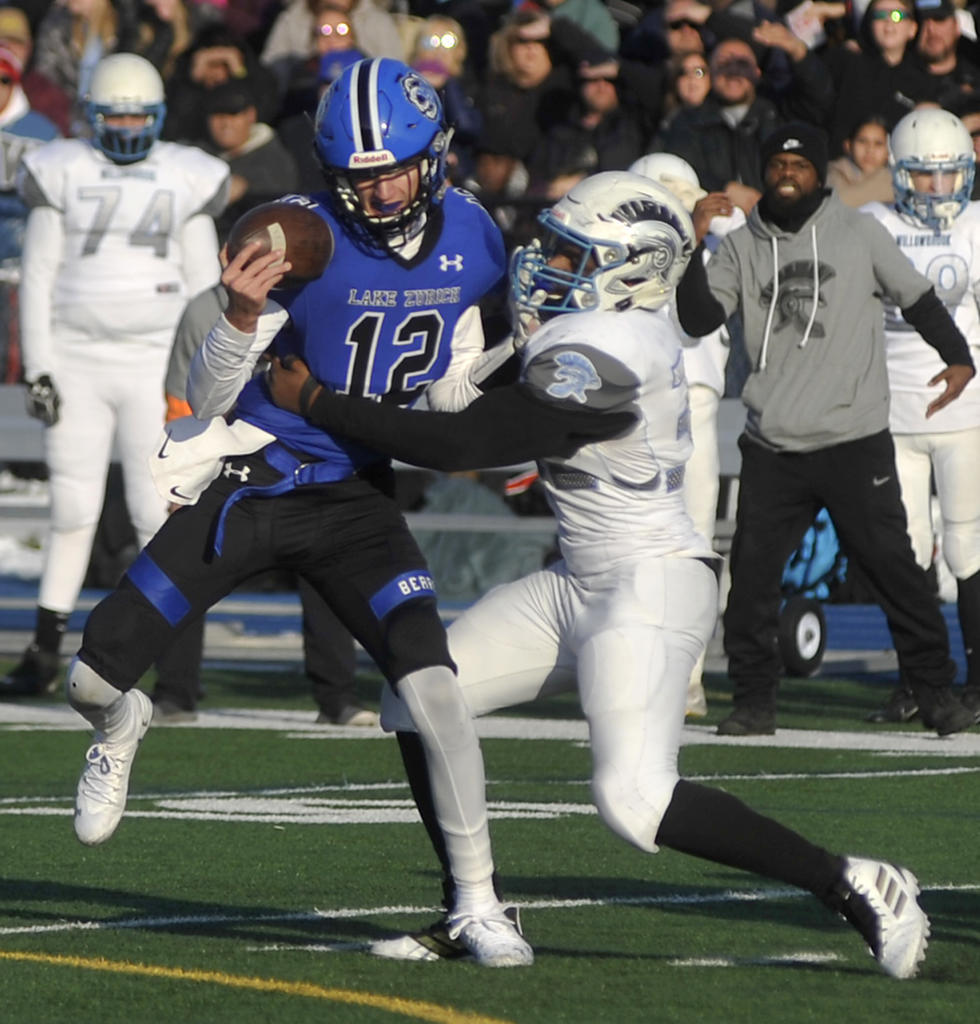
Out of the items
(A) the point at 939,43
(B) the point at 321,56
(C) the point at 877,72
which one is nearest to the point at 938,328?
(C) the point at 877,72

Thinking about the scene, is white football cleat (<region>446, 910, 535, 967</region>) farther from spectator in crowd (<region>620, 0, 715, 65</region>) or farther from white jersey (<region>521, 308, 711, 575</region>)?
spectator in crowd (<region>620, 0, 715, 65</region>)

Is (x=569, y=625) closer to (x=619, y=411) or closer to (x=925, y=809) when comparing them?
(x=619, y=411)

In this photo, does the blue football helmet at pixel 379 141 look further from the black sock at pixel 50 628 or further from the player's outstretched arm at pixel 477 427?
the black sock at pixel 50 628

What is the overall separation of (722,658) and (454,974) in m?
6.23

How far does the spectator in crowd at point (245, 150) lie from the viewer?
37.4 feet

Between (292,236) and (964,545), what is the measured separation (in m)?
4.48

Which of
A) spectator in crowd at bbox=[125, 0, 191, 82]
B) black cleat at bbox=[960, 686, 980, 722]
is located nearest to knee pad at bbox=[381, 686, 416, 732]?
black cleat at bbox=[960, 686, 980, 722]

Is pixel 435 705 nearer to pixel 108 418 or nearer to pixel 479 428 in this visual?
pixel 479 428

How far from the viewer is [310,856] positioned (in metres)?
6.00

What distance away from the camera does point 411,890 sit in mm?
5527

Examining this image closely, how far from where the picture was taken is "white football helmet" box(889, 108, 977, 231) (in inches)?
340

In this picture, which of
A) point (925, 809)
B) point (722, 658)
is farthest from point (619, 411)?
point (722, 658)

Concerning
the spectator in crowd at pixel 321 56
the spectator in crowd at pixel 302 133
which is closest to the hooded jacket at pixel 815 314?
the spectator in crowd at pixel 302 133

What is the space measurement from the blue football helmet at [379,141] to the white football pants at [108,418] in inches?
166
